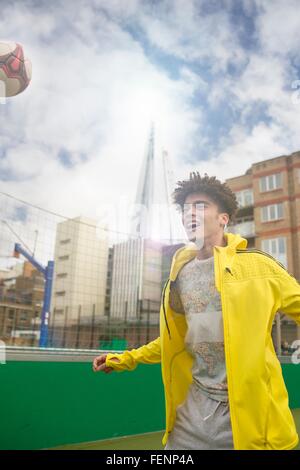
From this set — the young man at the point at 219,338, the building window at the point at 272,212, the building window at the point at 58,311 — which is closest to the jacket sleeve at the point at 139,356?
the young man at the point at 219,338

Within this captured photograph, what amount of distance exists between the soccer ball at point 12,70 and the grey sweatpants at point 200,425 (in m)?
4.30

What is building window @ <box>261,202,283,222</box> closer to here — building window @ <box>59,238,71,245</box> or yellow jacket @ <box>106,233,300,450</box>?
building window @ <box>59,238,71,245</box>

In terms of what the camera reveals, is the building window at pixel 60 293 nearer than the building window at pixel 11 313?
No

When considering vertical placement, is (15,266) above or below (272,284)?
above

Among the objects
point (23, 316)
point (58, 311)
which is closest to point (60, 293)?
point (58, 311)

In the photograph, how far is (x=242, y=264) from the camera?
1446mm

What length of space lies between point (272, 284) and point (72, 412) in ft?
9.61

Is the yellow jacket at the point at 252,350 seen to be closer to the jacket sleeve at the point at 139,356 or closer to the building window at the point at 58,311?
the jacket sleeve at the point at 139,356

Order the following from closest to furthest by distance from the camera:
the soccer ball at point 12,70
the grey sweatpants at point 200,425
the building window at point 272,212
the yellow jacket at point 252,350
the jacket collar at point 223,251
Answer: the yellow jacket at point 252,350 → the grey sweatpants at point 200,425 → the jacket collar at point 223,251 → the soccer ball at point 12,70 → the building window at point 272,212

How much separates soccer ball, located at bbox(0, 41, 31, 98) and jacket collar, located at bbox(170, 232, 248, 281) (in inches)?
150

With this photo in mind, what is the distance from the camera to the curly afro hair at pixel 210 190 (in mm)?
1754
